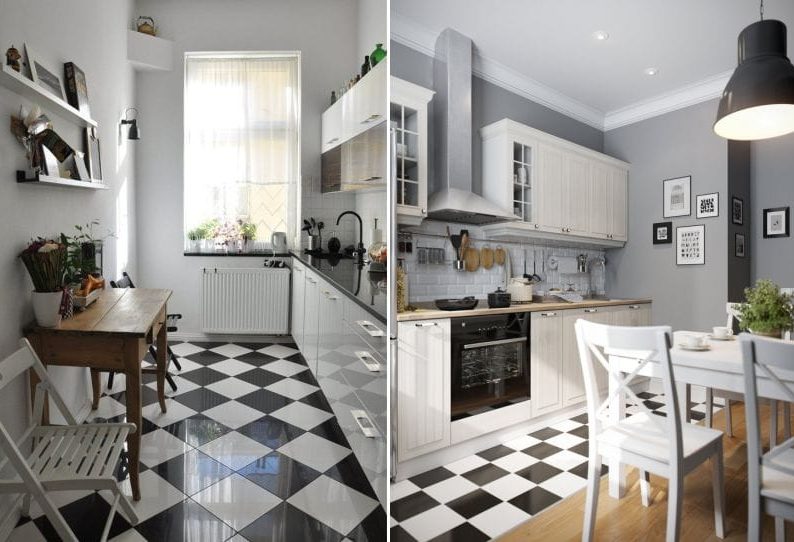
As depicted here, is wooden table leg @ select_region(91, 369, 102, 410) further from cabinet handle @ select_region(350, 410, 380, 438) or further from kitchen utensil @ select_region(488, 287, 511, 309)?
kitchen utensil @ select_region(488, 287, 511, 309)

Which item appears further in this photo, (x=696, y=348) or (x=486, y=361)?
(x=486, y=361)

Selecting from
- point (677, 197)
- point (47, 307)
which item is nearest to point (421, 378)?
point (677, 197)

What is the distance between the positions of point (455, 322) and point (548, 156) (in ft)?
1.99

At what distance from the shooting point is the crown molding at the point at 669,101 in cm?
66

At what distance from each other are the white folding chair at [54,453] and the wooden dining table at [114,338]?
0.02 m

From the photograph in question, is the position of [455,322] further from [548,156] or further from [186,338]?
Answer: [186,338]

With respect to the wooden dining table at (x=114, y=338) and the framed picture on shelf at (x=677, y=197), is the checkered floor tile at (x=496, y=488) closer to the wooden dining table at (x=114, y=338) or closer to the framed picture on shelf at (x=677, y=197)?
the framed picture on shelf at (x=677, y=197)

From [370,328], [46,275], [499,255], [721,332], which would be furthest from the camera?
[499,255]

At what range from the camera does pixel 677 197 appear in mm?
719

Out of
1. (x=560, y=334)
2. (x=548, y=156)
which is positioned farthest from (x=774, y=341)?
(x=548, y=156)

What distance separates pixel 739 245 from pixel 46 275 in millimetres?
996

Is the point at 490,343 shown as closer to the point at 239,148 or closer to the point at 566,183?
the point at 566,183

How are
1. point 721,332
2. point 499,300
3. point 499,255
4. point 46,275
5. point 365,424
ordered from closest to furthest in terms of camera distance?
point 46,275 → point 721,332 → point 365,424 → point 499,300 → point 499,255

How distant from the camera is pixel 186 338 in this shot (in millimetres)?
780
